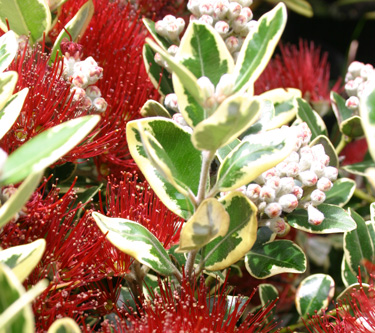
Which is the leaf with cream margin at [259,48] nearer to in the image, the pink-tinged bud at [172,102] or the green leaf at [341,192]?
the pink-tinged bud at [172,102]

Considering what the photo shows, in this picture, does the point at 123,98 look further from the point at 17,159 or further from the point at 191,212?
the point at 17,159

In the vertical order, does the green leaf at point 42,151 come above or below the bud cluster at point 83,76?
above

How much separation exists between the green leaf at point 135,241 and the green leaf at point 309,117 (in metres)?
0.30

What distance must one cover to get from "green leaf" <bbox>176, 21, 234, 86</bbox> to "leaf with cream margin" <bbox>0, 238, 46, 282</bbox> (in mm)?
214

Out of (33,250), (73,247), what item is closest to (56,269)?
(73,247)

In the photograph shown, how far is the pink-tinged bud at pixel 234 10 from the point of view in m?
0.61

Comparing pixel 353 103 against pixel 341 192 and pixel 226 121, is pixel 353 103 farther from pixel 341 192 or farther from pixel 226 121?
pixel 226 121

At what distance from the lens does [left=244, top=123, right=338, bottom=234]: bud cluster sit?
0.52 meters

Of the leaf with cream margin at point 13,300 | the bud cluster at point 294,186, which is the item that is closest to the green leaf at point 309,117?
the bud cluster at point 294,186

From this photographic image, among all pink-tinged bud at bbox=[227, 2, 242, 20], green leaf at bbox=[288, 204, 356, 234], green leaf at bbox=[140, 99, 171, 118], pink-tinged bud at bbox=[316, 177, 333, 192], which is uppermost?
pink-tinged bud at bbox=[227, 2, 242, 20]

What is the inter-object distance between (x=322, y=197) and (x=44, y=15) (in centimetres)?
40

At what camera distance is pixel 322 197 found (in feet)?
1.80

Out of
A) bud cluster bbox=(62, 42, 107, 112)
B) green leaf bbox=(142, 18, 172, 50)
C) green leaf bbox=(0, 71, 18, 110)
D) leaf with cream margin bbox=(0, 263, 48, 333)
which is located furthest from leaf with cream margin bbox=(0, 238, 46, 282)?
green leaf bbox=(142, 18, 172, 50)

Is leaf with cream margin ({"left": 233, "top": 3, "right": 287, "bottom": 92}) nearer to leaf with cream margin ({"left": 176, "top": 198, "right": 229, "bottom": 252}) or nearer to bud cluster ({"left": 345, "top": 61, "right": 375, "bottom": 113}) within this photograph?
leaf with cream margin ({"left": 176, "top": 198, "right": 229, "bottom": 252})
